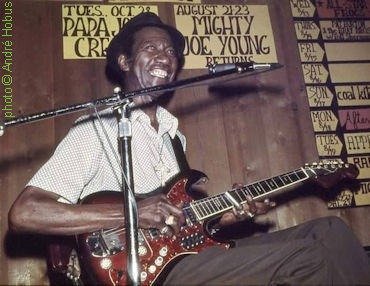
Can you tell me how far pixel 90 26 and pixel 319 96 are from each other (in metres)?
2.00

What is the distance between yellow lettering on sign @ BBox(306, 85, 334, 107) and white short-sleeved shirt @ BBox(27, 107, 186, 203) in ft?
4.75

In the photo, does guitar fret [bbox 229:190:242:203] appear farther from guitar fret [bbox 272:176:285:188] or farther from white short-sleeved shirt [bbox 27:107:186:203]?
white short-sleeved shirt [bbox 27:107:186:203]

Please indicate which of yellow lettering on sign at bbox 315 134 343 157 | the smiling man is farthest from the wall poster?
the smiling man

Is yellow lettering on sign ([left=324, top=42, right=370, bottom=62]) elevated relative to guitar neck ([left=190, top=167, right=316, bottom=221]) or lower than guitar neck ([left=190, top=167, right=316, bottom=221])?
elevated

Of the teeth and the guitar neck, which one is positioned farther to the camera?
the teeth

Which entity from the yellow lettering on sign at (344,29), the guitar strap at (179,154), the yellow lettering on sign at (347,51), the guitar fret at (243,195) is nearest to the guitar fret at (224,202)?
the guitar fret at (243,195)

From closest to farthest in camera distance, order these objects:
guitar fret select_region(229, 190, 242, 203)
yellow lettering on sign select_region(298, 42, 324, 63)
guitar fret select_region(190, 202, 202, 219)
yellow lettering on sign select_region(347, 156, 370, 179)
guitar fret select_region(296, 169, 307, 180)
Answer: guitar fret select_region(190, 202, 202, 219) < guitar fret select_region(229, 190, 242, 203) < guitar fret select_region(296, 169, 307, 180) < yellow lettering on sign select_region(347, 156, 370, 179) < yellow lettering on sign select_region(298, 42, 324, 63)

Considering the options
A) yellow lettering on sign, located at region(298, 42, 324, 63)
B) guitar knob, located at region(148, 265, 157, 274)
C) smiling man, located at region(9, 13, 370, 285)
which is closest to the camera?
smiling man, located at region(9, 13, 370, 285)

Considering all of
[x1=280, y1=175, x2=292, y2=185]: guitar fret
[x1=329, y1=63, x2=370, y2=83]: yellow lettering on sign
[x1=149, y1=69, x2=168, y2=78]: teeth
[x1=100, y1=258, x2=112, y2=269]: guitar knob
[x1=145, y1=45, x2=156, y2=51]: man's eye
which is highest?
[x1=145, y1=45, x2=156, y2=51]: man's eye

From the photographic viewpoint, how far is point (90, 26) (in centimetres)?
330

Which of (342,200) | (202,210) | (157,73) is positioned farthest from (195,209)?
(342,200)

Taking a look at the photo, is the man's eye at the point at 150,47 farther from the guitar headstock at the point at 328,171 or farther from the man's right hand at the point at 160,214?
the guitar headstock at the point at 328,171

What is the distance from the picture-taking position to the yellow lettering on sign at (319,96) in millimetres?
3498

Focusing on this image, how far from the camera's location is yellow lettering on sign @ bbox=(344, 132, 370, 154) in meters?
3.42
